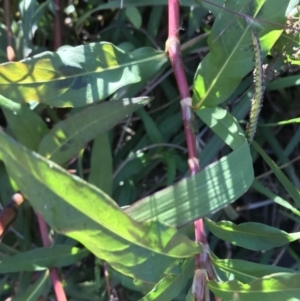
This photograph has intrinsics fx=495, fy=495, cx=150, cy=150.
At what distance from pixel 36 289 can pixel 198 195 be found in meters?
0.41

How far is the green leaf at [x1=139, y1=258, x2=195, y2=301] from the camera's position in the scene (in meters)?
0.71

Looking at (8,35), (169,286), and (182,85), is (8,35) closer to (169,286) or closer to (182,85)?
(182,85)

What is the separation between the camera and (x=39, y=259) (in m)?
0.91

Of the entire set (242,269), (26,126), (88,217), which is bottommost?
(242,269)

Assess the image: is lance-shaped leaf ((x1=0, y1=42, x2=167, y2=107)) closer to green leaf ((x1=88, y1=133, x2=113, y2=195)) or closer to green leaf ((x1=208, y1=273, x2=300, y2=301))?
green leaf ((x1=88, y1=133, x2=113, y2=195))

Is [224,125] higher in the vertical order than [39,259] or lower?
A: higher

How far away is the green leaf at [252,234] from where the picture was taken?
2.63 ft

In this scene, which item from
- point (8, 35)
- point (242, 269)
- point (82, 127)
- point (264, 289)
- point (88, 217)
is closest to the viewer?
point (88, 217)

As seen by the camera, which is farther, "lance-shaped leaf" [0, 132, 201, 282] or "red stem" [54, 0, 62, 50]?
"red stem" [54, 0, 62, 50]

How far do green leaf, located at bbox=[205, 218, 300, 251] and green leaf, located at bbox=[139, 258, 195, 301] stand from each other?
103 millimetres

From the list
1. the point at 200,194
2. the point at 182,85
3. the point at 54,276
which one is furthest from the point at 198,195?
the point at 54,276

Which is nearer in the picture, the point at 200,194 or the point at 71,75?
the point at 200,194

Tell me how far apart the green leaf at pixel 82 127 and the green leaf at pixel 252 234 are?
0.81 ft

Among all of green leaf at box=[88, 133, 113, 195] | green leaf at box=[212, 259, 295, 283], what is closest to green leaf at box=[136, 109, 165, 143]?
green leaf at box=[88, 133, 113, 195]
